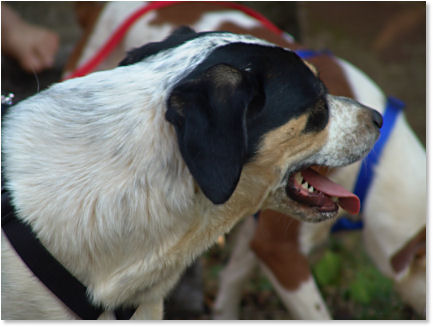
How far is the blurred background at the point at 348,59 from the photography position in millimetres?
3428

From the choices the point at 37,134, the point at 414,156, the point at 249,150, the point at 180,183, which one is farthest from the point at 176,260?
the point at 414,156

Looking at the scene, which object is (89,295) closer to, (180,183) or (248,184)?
(180,183)

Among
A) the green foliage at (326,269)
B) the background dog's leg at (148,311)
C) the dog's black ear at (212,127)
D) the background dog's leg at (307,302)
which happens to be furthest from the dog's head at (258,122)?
the green foliage at (326,269)

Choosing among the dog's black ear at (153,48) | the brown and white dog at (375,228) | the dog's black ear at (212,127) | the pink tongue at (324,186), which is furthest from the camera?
the brown and white dog at (375,228)

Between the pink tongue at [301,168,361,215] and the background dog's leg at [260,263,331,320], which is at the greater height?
the pink tongue at [301,168,361,215]

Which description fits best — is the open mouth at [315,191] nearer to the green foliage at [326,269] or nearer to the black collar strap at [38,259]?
the black collar strap at [38,259]

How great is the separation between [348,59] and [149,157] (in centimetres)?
378

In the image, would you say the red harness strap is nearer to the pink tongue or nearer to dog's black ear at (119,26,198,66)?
dog's black ear at (119,26,198,66)

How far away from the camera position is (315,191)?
2.03m

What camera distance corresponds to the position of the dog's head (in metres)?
1.58

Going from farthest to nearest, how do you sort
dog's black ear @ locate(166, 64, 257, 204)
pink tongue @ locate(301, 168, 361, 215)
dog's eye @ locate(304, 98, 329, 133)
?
pink tongue @ locate(301, 168, 361, 215), dog's eye @ locate(304, 98, 329, 133), dog's black ear @ locate(166, 64, 257, 204)

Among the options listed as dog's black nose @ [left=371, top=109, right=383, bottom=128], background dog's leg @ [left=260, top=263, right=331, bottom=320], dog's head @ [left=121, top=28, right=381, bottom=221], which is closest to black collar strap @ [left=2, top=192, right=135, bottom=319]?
dog's head @ [left=121, top=28, right=381, bottom=221]

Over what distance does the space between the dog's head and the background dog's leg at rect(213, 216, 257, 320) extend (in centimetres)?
135

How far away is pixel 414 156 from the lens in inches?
110
